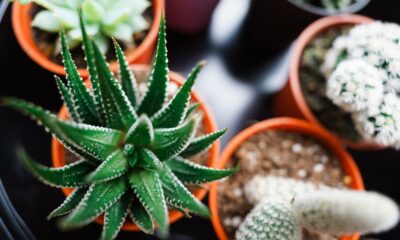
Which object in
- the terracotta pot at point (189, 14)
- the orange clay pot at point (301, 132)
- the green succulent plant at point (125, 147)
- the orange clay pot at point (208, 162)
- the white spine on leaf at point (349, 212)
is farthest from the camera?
the terracotta pot at point (189, 14)

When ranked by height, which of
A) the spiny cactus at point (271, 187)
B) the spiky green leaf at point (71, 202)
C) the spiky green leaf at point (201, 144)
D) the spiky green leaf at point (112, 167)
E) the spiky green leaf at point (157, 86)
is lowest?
the spiny cactus at point (271, 187)

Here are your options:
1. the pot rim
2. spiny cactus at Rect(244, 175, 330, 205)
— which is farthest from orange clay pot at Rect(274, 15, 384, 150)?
spiny cactus at Rect(244, 175, 330, 205)

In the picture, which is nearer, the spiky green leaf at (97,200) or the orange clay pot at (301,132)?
the spiky green leaf at (97,200)

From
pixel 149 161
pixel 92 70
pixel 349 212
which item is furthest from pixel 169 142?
pixel 349 212

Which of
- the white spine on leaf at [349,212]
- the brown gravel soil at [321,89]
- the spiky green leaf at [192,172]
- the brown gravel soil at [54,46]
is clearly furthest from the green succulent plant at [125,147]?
the brown gravel soil at [321,89]

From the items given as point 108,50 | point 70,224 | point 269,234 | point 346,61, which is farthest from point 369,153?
point 70,224

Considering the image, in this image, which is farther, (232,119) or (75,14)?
(232,119)

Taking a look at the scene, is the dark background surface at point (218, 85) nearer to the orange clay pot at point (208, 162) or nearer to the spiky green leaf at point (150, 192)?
the orange clay pot at point (208, 162)

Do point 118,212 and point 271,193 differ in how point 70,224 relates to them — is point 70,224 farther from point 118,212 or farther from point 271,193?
point 271,193
